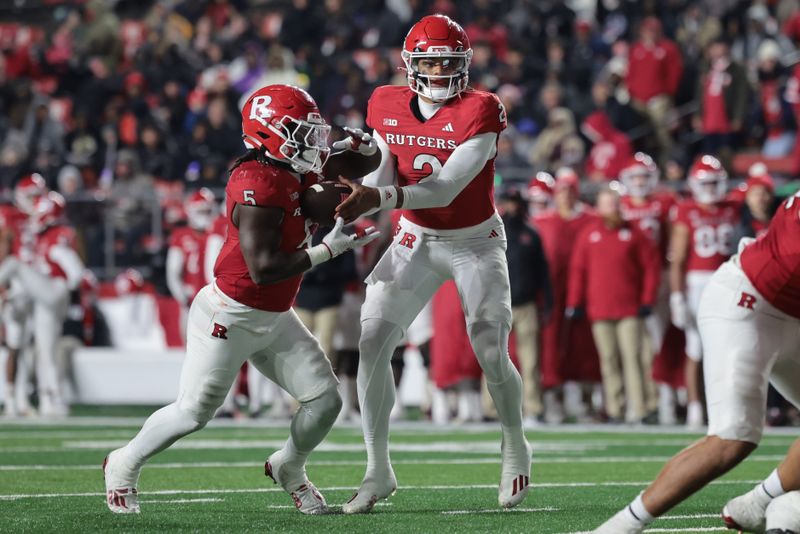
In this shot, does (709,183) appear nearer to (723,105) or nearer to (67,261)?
(723,105)

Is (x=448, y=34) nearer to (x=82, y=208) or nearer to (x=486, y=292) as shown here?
(x=486, y=292)

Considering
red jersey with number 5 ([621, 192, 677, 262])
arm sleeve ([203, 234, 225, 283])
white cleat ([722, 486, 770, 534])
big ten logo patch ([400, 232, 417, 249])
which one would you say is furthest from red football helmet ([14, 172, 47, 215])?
white cleat ([722, 486, 770, 534])

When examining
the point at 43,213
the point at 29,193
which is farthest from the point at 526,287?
the point at 29,193

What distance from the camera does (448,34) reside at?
19.7 feet

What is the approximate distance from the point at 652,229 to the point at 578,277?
2.25 feet

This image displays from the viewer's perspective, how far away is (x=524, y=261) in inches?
444

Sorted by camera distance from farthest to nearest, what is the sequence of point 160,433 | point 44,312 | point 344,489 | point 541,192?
1. point 44,312
2. point 541,192
3. point 344,489
4. point 160,433

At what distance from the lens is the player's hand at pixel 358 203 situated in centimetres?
543

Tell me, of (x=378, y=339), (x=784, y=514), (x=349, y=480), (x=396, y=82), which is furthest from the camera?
(x=396, y=82)

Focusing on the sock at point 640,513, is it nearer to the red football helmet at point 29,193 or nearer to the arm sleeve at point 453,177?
the arm sleeve at point 453,177

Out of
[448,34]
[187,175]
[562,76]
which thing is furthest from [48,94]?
[448,34]

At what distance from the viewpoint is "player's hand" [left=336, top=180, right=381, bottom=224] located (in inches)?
214

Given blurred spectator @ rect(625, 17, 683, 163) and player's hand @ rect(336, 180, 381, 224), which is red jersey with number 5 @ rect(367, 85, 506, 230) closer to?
player's hand @ rect(336, 180, 381, 224)

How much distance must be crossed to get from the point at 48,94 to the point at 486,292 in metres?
14.1
